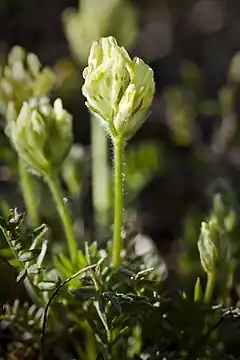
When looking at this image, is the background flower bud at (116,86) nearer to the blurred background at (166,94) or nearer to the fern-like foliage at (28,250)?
the fern-like foliage at (28,250)

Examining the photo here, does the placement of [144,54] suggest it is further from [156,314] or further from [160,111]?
[156,314]

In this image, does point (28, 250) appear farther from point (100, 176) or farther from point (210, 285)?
point (100, 176)

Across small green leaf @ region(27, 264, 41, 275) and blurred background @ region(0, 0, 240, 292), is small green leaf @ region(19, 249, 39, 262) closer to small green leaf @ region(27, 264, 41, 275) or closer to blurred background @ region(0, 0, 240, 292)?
small green leaf @ region(27, 264, 41, 275)

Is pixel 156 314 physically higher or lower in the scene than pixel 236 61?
lower

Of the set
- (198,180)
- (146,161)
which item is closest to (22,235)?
(146,161)

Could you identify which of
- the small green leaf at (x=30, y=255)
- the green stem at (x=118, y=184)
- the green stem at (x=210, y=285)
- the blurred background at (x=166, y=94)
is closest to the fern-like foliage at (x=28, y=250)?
the small green leaf at (x=30, y=255)

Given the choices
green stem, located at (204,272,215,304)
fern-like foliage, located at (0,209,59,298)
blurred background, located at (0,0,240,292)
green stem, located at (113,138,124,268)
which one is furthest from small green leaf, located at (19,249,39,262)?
blurred background, located at (0,0,240,292)

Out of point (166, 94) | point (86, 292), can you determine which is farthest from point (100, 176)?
point (86, 292)
